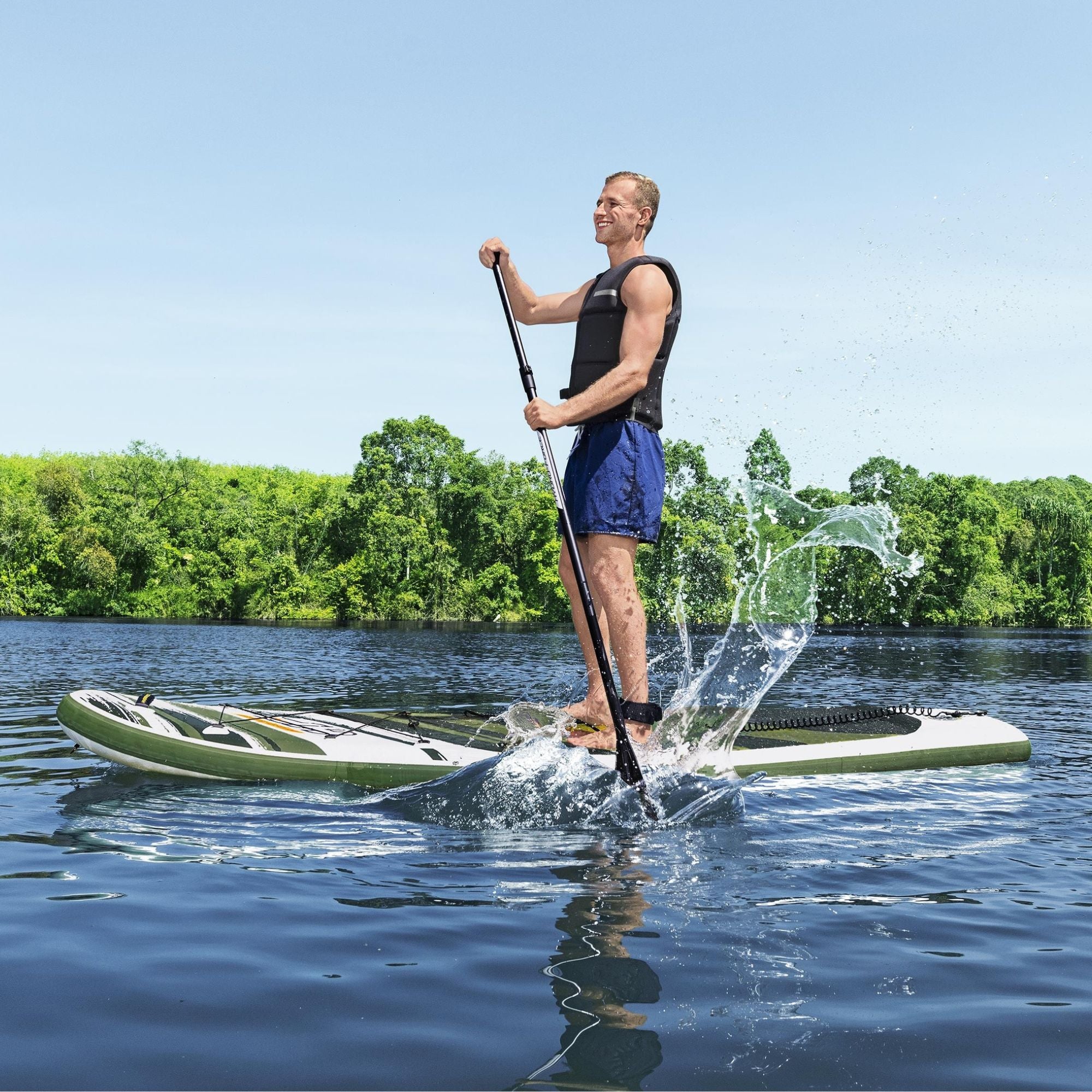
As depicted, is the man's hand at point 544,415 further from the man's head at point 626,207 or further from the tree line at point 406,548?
the tree line at point 406,548

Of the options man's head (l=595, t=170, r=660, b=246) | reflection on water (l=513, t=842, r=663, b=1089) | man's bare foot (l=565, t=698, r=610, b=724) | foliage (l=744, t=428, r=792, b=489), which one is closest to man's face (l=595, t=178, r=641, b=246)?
man's head (l=595, t=170, r=660, b=246)

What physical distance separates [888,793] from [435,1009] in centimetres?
452

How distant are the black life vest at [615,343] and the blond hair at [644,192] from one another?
1.02ft

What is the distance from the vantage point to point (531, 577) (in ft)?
240

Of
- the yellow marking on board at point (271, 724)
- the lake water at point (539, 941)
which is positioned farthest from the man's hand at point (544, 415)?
the yellow marking on board at point (271, 724)

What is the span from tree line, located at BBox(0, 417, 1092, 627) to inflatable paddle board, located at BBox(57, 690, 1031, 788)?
184 ft

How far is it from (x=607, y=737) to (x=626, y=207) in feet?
9.24

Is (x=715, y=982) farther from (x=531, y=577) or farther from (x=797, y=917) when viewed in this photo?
(x=531, y=577)

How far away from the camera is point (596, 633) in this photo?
5539 mm

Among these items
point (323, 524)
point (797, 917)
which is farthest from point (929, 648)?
point (323, 524)

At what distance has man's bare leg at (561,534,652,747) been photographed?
5.54 metres

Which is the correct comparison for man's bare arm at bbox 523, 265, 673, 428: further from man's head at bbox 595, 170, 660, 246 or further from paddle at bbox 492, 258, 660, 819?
man's head at bbox 595, 170, 660, 246

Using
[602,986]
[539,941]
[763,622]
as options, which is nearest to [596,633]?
[763,622]

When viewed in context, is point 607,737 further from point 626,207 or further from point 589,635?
point 626,207
